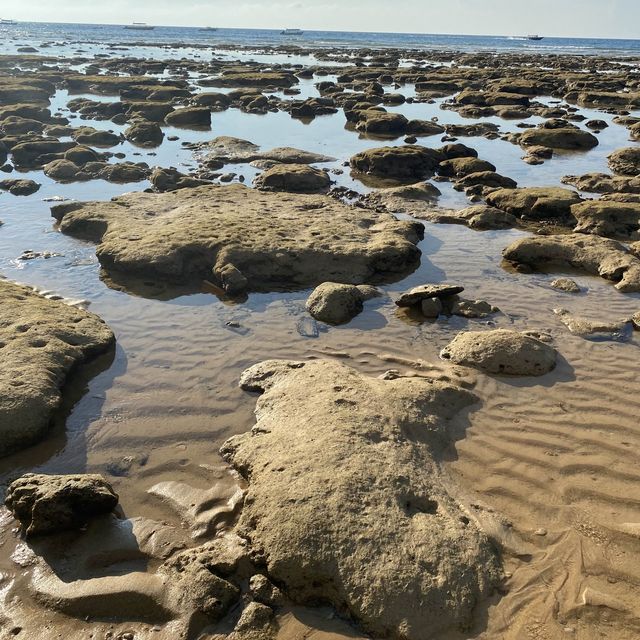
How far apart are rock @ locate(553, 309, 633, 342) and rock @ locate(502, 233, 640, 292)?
2357 millimetres

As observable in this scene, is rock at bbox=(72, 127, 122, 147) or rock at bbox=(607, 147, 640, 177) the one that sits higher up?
rock at bbox=(607, 147, 640, 177)

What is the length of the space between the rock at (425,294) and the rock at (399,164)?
1057 cm

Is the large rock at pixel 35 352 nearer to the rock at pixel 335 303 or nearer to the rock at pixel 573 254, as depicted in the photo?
the rock at pixel 335 303

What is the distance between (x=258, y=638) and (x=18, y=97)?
4145 cm

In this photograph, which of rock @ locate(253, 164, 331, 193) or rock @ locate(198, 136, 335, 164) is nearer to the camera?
rock @ locate(253, 164, 331, 193)

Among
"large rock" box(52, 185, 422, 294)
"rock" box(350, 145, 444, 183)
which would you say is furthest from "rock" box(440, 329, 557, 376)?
"rock" box(350, 145, 444, 183)

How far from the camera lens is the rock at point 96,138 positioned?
25.8 meters

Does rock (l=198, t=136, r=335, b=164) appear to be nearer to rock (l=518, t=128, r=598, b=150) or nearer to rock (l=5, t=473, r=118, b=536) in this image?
rock (l=518, t=128, r=598, b=150)

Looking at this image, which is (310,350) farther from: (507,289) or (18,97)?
(18,97)

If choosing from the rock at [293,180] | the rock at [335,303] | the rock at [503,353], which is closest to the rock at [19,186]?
the rock at [293,180]

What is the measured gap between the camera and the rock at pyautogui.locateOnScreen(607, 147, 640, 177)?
20.4 metres

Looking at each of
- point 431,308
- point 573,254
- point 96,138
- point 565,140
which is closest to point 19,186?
point 96,138

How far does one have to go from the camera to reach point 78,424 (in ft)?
25.1

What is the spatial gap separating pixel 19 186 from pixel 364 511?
17495mm
